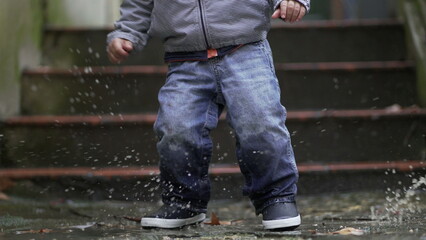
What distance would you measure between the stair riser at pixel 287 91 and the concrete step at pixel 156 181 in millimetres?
619

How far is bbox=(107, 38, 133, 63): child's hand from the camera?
2896mm

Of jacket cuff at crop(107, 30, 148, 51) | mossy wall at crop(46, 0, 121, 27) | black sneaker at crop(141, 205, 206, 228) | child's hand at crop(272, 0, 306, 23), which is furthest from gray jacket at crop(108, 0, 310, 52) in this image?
mossy wall at crop(46, 0, 121, 27)

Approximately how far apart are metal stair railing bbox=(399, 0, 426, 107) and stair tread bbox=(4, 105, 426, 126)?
9.4 inches

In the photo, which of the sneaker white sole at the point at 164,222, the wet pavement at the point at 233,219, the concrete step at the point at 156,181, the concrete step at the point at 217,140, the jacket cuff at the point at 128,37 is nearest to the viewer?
the wet pavement at the point at 233,219

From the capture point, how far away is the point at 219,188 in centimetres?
378

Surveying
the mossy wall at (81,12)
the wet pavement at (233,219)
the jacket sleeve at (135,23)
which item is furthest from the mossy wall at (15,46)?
the jacket sleeve at (135,23)

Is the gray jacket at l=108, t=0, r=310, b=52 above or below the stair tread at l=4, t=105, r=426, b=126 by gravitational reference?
above

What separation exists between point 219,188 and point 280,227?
3.58 ft

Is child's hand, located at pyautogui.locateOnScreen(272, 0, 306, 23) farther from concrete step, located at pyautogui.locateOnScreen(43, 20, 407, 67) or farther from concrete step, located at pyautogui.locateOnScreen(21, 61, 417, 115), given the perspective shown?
concrete step, located at pyautogui.locateOnScreen(43, 20, 407, 67)

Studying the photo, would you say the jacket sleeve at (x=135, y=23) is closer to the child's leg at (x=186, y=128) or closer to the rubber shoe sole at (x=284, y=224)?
the child's leg at (x=186, y=128)

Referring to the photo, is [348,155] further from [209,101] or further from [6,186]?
[6,186]

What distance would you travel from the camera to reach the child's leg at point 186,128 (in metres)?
2.79

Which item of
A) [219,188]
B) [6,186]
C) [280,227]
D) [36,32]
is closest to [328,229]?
[280,227]

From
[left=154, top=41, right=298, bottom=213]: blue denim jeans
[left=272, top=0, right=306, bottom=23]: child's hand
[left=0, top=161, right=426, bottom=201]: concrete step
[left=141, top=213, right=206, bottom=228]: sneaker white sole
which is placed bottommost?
[left=0, top=161, right=426, bottom=201]: concrete step
